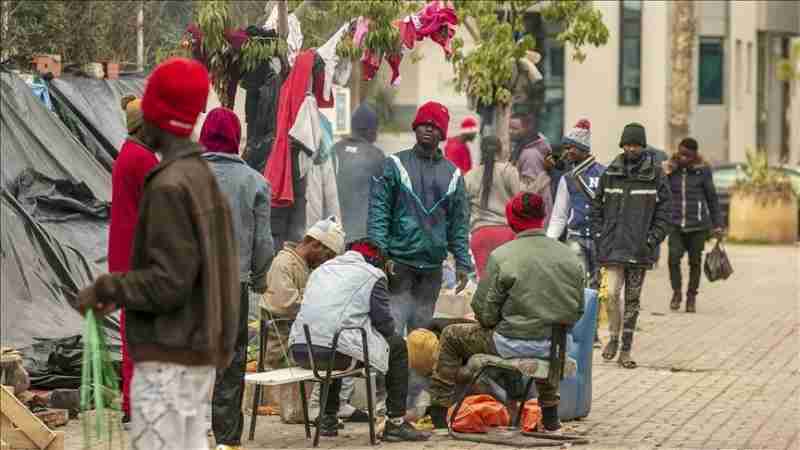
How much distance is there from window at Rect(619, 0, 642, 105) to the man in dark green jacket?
34.6m

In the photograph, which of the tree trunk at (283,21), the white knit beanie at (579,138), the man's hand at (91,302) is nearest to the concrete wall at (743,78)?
the white knit beanie at (579,138)

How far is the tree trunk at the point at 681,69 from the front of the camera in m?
33.8

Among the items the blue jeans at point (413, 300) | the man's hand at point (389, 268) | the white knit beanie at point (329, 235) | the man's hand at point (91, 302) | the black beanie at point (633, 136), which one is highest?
the man's hand at point (91, 302)

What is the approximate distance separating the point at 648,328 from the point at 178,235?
1254cm

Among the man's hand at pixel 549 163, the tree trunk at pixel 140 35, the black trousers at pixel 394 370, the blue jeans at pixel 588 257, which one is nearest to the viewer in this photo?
the black trousers at pixel 394 370

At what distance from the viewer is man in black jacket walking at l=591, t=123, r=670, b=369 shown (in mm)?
14914

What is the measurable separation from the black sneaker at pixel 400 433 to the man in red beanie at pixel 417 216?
2.56 ft

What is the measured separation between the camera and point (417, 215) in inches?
463

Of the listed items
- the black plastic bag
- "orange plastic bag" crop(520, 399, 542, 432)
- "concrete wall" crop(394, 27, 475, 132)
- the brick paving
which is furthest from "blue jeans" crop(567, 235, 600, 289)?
"concrete wall" crop(394, 27, 475, 132)

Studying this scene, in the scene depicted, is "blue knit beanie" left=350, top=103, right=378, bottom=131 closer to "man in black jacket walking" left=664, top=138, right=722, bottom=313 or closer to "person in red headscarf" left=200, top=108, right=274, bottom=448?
"person in red headscarf" left=200, top=108, right=274, bottom=448

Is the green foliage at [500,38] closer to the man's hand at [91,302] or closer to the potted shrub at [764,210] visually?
the potted shrub at [764,210]

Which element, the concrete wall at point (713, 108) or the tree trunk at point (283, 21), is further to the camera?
the concrete wall at point (713, 108)

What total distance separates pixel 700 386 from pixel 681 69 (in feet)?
68.1

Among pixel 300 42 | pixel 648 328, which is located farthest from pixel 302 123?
pixel 648 328
